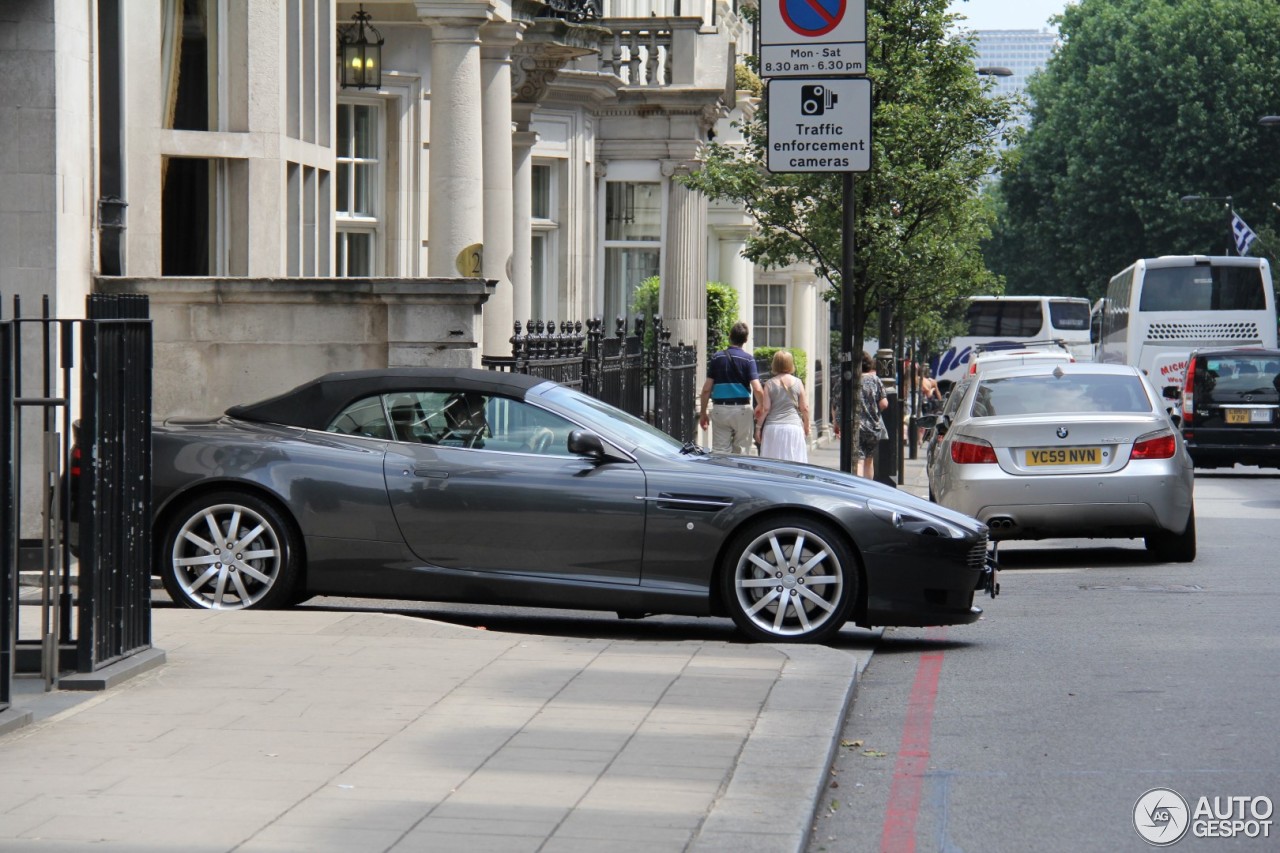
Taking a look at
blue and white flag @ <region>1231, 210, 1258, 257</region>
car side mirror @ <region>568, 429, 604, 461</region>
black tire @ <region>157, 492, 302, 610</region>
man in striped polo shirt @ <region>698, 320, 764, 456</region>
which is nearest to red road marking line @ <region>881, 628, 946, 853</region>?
car side mirror @ <region>568, 429, 604, 461</region>

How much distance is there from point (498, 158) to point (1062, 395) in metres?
7.72

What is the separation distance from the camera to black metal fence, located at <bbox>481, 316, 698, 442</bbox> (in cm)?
1468

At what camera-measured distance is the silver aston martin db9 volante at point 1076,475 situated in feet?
46.0

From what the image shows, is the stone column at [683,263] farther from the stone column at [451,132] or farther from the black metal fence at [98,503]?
the black metal fence at [98,503]

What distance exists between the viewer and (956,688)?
8.78m

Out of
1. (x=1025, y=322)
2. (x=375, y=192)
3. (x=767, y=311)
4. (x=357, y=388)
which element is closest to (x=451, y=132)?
(x=375, y=192)

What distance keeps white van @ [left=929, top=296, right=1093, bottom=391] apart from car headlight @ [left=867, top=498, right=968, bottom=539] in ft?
155

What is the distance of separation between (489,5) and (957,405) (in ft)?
19.1

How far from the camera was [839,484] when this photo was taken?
9.91 m

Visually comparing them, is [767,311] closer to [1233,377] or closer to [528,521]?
[1233,377]

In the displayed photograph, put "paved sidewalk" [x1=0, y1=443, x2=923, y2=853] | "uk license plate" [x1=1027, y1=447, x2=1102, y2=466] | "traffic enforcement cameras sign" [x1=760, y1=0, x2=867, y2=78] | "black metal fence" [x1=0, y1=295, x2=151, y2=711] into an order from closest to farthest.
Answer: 1. "paved sidewalk" [x1=0, y1=443, x2=923, y2=853]
2. "black metal fence" [x1=0, y1=295, x2=151, y2=711]
3. "traffic enforcement cameras sign" [x1=760, y1=0, x2=867, y2=78]
4. "uk license plate" [x1=1027, y1=447, x2=1102, y2=466]

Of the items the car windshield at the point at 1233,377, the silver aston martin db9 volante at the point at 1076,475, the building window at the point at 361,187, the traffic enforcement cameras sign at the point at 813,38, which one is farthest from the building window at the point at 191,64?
the car windshield at the point at 1233,377

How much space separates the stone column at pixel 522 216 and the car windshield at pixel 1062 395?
9.13 metres

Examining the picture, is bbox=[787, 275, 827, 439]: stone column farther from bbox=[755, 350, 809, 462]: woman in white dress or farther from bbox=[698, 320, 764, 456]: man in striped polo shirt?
bbox=[755, 350, 809, 462]: woman in white dress
